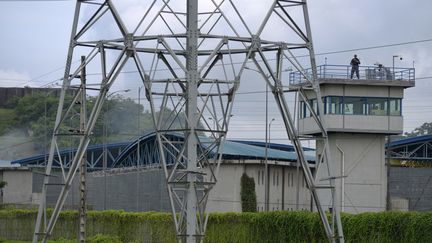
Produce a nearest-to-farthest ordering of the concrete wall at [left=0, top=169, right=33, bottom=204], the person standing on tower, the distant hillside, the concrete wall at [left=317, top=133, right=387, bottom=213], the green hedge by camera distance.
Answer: the green hedge, the person standing on tower, the concrete wall at [left=317, top=133, right=387, bottom=213], the concrete wall at [left=0, top=169, right=33, bottom=204], the distant hillside

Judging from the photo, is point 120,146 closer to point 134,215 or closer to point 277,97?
point 134,215

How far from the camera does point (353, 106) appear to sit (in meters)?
68.1

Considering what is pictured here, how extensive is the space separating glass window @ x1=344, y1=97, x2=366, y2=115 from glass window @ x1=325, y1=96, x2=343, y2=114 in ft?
1.55

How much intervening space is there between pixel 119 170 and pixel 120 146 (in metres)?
25.0

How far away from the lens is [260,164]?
73.6 m

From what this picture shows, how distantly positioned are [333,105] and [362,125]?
2635 mm

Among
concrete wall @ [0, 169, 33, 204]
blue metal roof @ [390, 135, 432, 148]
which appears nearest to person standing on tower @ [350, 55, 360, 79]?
blue metal roof @ [390, 135, 432, 148]

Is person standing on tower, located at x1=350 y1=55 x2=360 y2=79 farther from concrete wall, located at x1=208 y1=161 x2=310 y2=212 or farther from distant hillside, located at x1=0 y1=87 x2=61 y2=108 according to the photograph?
distant hillside, located at x1=0 y1=87 x2=61 y2=108

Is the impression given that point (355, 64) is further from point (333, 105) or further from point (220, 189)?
point (220, 189)

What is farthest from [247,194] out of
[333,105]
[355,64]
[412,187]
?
[412,187]

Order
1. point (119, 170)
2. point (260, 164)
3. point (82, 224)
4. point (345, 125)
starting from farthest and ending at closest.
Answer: point (119, 170) → point (260, 164) → point (345, 125) → point (82, 224)

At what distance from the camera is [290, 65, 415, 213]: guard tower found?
67.4 m

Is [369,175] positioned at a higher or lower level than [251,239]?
higher

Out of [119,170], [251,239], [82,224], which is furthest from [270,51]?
[119,170]
